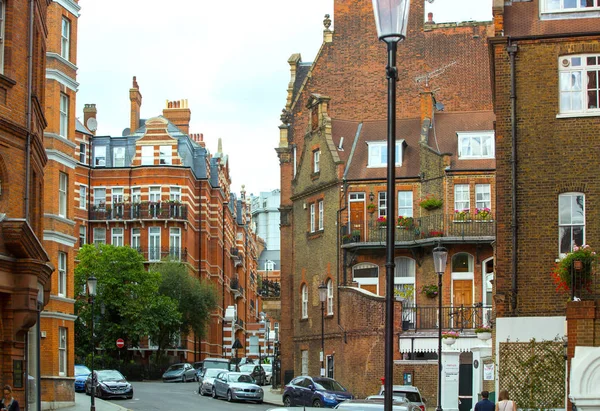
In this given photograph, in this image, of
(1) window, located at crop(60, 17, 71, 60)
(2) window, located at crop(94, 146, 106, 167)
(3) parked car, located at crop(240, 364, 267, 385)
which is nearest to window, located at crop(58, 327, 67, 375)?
(1) window, located at crop(60, 17, 71, 60)

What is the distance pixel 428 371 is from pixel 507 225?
16.3m

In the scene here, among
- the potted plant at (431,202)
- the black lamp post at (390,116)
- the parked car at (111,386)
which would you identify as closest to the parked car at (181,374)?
the parked car at (111,386)

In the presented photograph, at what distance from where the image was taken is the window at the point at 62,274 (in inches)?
1512

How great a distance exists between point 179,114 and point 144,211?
Result: 14.0 meters

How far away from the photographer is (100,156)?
273ft

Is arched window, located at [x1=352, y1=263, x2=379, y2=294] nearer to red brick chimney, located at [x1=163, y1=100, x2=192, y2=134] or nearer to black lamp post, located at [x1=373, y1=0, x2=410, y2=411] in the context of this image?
black lamp post, located at [x1=373, y1=0, x2=410, y2=411]

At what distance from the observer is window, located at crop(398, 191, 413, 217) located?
52062 mm

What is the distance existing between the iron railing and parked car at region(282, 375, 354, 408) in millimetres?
9769

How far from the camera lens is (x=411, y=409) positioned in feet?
83.8

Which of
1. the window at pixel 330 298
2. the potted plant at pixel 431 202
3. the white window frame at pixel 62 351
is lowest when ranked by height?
the white window frame at pixel 62 351

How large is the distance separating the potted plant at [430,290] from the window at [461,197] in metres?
3.64

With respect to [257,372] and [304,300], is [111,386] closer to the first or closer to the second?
[304,300]

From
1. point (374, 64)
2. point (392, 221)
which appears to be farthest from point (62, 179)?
point (392, 221)

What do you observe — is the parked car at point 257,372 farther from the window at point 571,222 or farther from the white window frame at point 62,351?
the window at point 571,222
